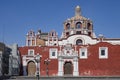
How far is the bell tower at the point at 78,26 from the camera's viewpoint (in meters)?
64.9

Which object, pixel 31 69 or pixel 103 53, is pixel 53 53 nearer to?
pixel 31 69

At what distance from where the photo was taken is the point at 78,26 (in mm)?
65938

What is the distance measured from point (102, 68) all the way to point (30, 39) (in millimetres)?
16256

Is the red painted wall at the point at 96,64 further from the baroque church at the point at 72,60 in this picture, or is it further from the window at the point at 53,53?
the window at the point at 53,53

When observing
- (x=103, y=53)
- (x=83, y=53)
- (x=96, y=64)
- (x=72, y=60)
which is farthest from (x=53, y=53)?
(x=103, y=53)

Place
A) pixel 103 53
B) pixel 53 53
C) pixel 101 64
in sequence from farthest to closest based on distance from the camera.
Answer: pixel 53 53
pixel 103 53
pixel 101 64

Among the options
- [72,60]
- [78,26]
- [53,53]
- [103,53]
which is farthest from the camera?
[78,26]

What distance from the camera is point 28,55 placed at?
55.7 meters

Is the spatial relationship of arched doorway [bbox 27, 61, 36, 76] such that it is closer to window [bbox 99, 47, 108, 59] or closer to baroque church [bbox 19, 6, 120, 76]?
baroque church [bbox 19, 6, 120, 76]

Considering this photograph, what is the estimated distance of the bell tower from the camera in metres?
64.9

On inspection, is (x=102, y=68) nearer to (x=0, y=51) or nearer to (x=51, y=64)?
(x=51, y=64)

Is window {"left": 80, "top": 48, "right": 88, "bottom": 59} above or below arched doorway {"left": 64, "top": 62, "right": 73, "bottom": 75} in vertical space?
above

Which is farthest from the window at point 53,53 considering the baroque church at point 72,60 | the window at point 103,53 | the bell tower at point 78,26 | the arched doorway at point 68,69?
the bell tower at point 78,26

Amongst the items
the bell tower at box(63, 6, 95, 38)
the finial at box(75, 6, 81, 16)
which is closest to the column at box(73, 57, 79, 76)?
the bell tower at box(63, 6, 95, 38)
